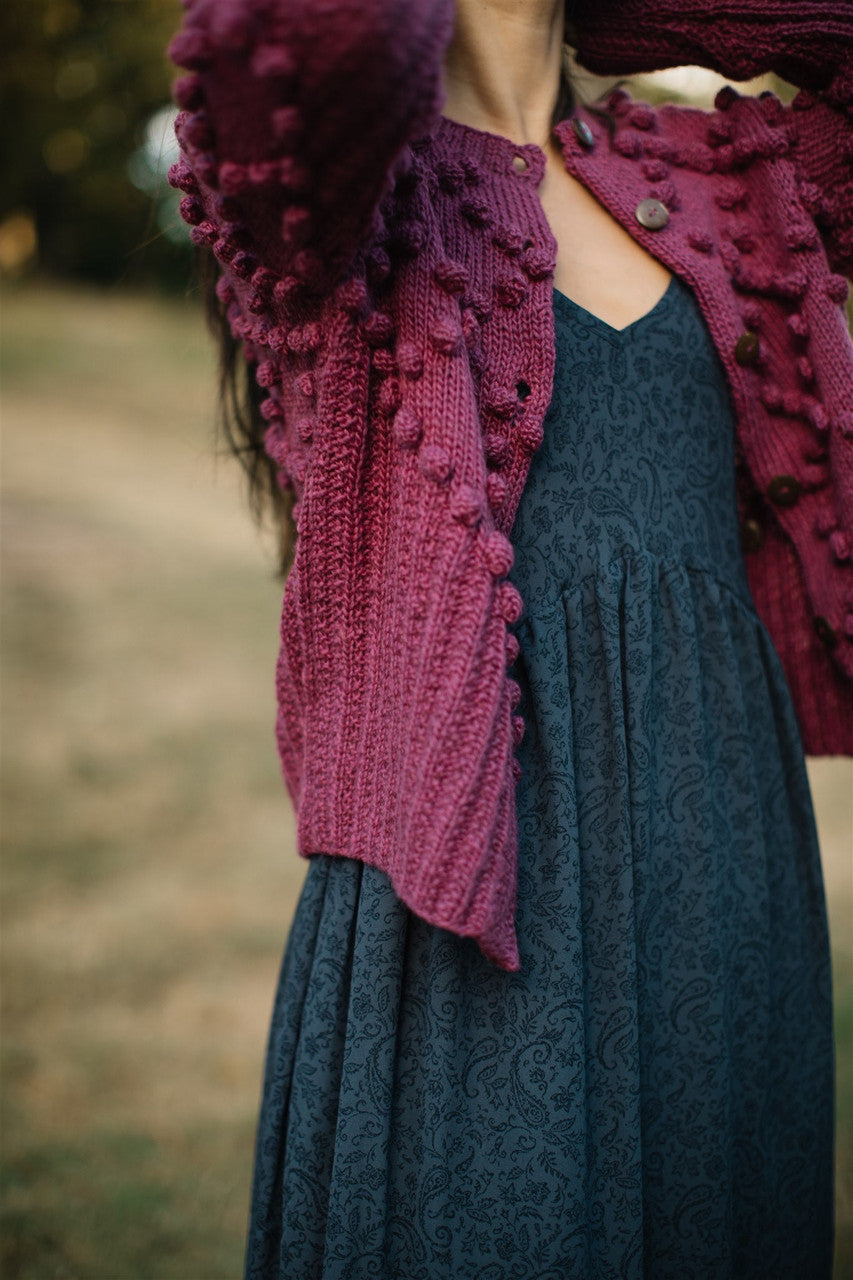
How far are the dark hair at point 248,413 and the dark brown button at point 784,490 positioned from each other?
0.38 meters

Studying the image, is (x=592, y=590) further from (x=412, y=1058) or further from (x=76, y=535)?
(x=76, y=535)

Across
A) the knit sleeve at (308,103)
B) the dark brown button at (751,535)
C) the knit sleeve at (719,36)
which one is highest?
the knit sleeve at (719,36)

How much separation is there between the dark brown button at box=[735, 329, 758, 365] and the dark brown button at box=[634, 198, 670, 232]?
0.12 metres

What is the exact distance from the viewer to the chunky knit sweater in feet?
1.96

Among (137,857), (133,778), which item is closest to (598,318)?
(137,857)

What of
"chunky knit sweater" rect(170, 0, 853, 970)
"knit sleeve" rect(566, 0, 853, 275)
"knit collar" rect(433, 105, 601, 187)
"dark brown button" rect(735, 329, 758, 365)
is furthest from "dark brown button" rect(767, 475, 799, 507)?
"knit collar" rect(433, 105, 601, 187)

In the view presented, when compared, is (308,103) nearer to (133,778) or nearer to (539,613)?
(539,613)

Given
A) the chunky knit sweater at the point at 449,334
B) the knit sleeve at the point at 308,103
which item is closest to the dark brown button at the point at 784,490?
the chunky knit sweater at the point at 449,334

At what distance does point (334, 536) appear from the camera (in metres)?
0.75

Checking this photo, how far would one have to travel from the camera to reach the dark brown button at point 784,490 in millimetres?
938

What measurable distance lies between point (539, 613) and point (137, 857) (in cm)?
221

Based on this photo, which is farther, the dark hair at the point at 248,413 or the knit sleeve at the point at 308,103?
the dark hair at the point at 248,413

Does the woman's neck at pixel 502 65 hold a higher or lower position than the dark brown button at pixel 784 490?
higher

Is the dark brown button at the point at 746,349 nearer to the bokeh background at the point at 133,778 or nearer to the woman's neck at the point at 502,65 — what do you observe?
the woman's neck at the point at 502,65
